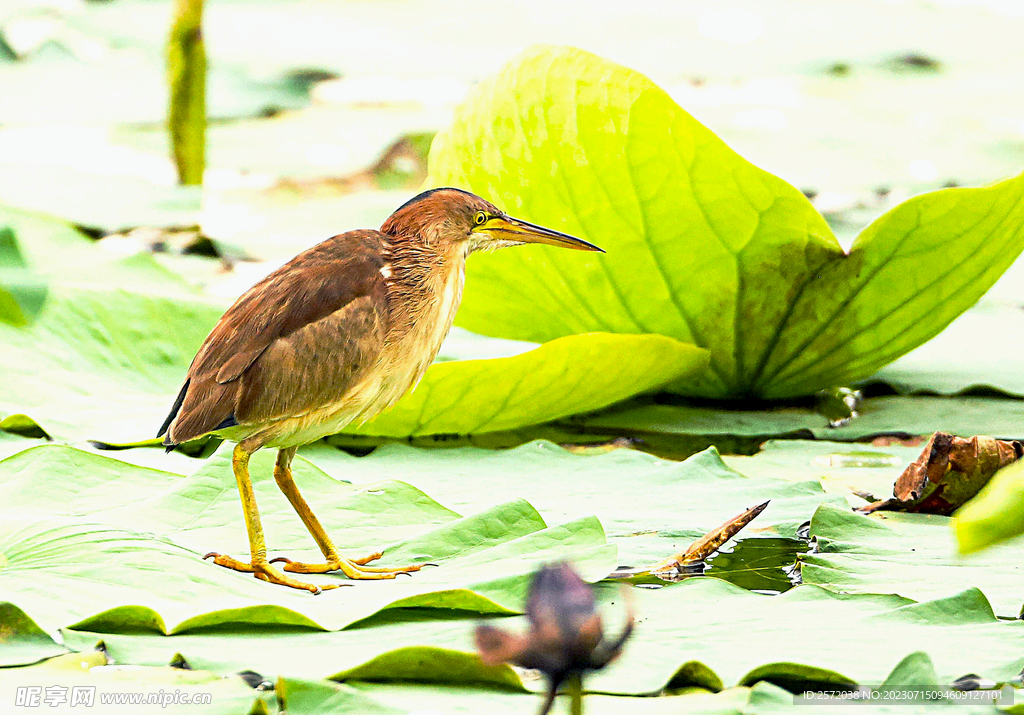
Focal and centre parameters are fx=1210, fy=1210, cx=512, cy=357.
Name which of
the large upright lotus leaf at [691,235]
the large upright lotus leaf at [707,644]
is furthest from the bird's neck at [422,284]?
the large upright lotus leaf at [691,235]

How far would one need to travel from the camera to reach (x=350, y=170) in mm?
5336

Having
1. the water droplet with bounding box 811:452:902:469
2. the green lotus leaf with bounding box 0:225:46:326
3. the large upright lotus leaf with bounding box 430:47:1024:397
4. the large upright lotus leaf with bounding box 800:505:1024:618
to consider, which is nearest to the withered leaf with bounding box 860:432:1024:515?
the large upright lotus leaf with bounding box 800:505:1024:618

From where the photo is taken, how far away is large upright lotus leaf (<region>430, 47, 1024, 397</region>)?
2559 millimetres

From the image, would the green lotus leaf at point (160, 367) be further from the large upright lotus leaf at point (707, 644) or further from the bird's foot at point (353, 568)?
the large upright lotus leaf at point (707, 644)

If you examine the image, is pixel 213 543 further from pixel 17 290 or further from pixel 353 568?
pixel 17 290

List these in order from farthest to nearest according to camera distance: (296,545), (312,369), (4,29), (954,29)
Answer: (4,29) → (954,29) → (296,545) → (312,369)

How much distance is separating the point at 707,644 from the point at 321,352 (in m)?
0.70

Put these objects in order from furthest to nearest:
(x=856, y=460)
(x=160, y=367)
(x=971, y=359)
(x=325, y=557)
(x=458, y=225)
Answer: (x=971, y=359) < (x=160, y=367) < (x=856, y=460) < (x=458, y=225) < (x=325, y=557)

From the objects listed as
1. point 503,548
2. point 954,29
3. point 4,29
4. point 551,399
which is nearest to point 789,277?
point 551,399

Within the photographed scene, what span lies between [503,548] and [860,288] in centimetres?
125

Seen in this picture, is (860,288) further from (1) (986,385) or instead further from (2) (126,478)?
(2) (126,478)

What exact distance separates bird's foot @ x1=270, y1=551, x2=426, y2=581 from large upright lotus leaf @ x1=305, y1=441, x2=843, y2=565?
0.32 metres

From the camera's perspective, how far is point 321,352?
180 cm

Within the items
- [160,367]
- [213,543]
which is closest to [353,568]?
[213,543]
